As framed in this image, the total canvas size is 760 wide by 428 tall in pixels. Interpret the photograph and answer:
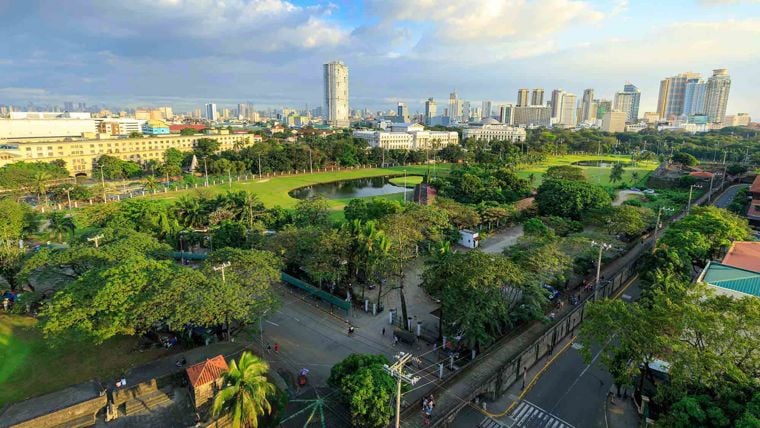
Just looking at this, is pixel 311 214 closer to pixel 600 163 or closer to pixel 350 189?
pixel 350 189

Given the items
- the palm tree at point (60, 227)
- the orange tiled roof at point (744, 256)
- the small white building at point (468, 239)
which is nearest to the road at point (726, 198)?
the orange tiled roof at point (744, 256)

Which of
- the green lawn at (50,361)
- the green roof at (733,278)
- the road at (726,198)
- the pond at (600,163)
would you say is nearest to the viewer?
the green lawn at (50,361)

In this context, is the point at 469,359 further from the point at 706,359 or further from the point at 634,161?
the point at 634,161

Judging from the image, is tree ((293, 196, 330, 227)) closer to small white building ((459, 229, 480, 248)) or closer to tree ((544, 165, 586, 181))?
small white building ((459, 229, 480, 248))

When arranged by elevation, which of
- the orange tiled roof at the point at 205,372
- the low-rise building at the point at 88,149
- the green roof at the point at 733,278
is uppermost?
the low-rise building at the point at 88,149

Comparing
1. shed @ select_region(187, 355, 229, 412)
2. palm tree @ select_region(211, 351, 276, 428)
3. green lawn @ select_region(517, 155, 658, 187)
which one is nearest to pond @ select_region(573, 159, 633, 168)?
green lawn @ select_region(517, 155, 658, 187)

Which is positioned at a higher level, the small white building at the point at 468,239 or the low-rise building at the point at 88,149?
the low-rise building at the point at 88,149

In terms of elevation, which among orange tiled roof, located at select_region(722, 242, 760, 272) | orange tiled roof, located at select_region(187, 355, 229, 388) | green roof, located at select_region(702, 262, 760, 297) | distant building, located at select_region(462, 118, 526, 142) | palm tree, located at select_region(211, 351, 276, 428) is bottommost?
orange tiled roof, located at select_region(187, 355, 229, 388)

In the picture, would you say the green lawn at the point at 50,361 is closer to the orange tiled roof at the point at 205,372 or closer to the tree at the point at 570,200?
the orange tiled roof at the point at 205,372
